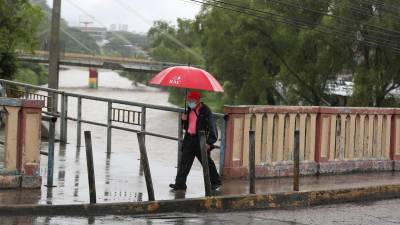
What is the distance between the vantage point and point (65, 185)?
11.1 meters

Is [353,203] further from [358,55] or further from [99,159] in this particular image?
[358,55]

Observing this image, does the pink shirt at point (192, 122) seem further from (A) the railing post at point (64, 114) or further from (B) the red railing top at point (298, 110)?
(A) the railing post at point (64, 114)

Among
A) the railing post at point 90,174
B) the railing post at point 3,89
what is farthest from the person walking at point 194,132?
the railing post at point 3,89

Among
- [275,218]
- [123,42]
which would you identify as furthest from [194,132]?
[123,42]

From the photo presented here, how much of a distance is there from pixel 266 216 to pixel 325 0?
40.0 meters

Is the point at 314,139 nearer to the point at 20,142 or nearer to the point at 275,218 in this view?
the point at 275,218

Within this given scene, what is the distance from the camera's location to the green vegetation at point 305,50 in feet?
155

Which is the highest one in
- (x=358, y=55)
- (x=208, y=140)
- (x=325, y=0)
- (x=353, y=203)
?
(x=325, y=0)

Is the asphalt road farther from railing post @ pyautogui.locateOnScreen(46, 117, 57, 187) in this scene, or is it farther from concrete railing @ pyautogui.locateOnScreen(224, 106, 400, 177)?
concrete railing @ pyautogui.locateOnScreen(224, 106, 400, 177)

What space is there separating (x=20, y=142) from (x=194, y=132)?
242 centimetres

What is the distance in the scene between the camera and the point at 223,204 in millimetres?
10656

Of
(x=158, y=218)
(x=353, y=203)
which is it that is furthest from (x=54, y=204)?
(x=353, y=203)

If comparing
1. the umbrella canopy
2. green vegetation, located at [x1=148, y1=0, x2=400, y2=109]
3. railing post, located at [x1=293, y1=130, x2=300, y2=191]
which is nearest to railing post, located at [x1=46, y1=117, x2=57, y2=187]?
the umbrella canopy

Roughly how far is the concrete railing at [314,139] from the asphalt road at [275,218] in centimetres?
180
